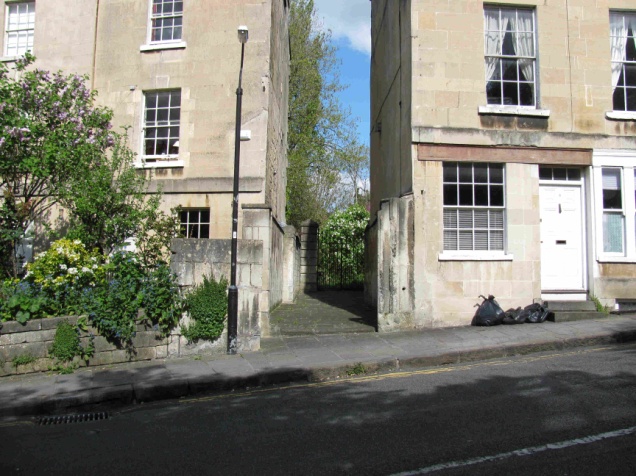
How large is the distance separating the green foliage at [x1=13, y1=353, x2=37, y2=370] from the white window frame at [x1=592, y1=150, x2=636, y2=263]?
10723 mm

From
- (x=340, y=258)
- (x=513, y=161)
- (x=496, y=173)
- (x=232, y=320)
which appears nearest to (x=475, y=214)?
(x=496, y=173)

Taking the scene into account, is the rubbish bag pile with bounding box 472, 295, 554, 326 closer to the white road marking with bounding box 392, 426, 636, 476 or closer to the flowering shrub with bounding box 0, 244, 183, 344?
the white road marking with bounding box 392, 426, 636, 476

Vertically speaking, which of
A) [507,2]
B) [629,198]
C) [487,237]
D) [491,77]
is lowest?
[487,237]

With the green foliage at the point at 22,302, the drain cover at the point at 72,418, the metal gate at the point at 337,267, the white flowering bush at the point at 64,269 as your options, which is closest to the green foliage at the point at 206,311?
the white flowering bush at the point at 64,269

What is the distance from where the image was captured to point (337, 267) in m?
19.7

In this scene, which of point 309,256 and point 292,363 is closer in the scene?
point 292,363

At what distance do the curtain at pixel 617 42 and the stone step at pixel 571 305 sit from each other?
15.6 feet

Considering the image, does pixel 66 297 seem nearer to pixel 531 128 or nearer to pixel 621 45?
pixel 531 128

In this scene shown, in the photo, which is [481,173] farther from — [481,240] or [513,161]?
[481,240]

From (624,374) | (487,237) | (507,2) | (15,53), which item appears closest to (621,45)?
(507,2)

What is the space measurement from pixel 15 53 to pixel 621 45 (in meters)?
15.1

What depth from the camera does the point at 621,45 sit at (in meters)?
Answer: 11.5

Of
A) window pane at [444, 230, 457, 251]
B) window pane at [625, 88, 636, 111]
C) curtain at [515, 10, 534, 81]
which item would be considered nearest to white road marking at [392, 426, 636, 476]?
window pane at [444, 230, 457, 251]

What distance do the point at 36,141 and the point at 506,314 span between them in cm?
991
